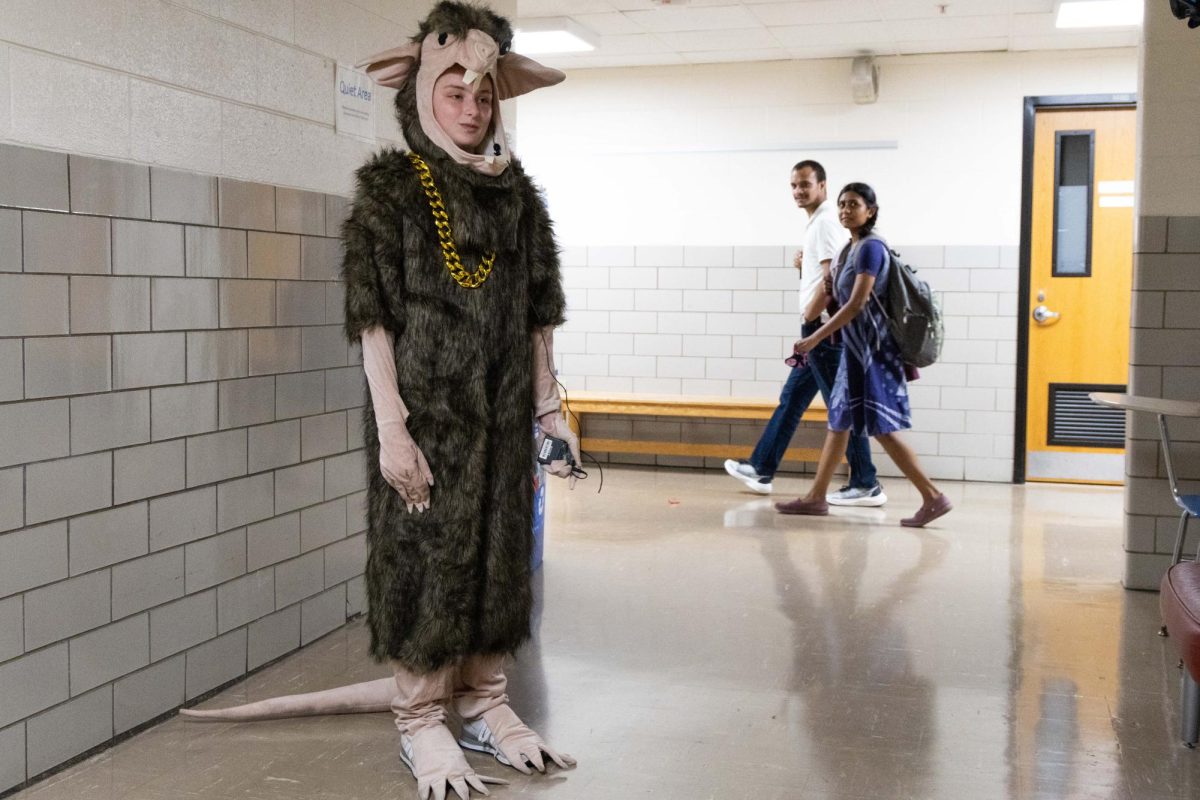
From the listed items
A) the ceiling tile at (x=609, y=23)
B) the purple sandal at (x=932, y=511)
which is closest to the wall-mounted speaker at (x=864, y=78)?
the ceiling tile at (x=609, y=23)

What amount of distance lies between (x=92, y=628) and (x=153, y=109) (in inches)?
51.9

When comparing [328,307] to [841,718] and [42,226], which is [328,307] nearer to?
[42,226]

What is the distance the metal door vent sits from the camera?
7516 millimetres

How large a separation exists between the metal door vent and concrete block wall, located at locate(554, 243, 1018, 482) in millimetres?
311

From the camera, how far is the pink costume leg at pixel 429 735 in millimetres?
2799

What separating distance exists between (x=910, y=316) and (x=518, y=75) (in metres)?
3.28

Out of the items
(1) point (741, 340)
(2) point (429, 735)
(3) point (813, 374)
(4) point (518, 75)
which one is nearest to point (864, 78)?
(1) point (741, 340)

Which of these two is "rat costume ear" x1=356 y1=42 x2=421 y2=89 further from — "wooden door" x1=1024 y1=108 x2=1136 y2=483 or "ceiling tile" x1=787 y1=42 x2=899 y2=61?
"wooden door" x1=1024 y1=108 x2=1136 y2=483

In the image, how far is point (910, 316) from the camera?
5895mm

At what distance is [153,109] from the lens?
10.3ft

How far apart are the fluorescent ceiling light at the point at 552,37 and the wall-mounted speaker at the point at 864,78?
5.31 feet

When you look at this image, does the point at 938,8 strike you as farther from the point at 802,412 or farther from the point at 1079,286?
the point at 802,412

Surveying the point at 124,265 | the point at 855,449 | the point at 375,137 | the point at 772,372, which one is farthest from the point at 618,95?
the point at 124,265

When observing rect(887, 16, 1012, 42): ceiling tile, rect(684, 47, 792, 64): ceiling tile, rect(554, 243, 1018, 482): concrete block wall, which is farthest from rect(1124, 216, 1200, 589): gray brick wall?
rect(684, 47, 792, 64): ceiling tile
